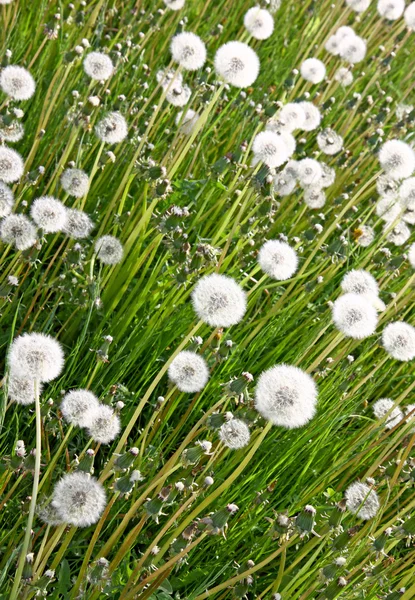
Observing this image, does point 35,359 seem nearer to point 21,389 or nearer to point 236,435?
point 21,389

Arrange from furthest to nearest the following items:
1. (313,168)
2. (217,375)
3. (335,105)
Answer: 1. (335,105)
2. (313,168)
3. (217,375)

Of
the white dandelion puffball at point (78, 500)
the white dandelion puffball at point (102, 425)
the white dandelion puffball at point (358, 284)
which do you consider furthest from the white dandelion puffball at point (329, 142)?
the white dandelion puffball at point (78, 500)

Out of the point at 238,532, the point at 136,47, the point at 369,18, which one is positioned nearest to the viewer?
the point at 238,532

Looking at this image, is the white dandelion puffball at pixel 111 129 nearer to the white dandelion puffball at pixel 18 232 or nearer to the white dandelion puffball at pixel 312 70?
the white dandelion puffball at pixel 18 232

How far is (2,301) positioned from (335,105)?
2653 millimetres

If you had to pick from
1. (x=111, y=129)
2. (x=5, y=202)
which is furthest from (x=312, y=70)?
(x=5, y=202)

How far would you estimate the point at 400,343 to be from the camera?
2.30 meters

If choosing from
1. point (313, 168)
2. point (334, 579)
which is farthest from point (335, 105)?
point (334, 579)

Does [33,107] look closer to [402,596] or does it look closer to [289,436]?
[289,436]

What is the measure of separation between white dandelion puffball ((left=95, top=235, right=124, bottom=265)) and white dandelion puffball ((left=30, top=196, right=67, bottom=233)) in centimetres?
24

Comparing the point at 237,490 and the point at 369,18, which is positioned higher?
the point at 369,18

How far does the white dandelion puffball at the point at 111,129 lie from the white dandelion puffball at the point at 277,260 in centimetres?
72

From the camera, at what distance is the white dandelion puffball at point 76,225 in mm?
2289

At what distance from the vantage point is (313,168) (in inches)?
117
